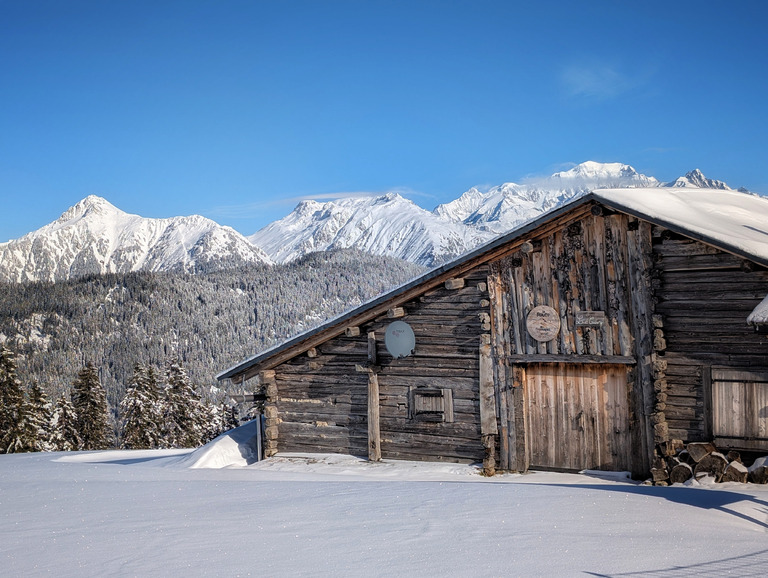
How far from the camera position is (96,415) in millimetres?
44250

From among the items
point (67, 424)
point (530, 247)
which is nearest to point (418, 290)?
point (530, 247)

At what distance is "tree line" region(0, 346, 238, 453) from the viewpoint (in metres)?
35.7

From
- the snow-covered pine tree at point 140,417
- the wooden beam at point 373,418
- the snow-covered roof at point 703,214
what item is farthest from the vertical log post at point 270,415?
the snow-covered pine tree at point 140,417

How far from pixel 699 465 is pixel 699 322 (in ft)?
8.16

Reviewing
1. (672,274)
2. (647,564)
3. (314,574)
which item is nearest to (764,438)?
(672,274)

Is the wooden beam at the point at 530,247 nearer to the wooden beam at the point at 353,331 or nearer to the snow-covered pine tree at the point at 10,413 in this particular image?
the wooden beam at the point at 353,331

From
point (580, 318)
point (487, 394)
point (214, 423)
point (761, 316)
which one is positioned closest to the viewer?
point (761, 316)

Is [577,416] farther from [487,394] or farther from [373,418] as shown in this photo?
[373,418]

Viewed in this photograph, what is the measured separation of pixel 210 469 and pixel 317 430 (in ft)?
8.12

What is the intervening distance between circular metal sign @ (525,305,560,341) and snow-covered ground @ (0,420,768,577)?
107 inches

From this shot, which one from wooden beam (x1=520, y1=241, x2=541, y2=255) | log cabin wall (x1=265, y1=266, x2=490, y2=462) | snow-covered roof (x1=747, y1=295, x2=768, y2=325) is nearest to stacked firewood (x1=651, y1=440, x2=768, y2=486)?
log cabin wall (x1=265, y1=266, x2=490, y2=462)

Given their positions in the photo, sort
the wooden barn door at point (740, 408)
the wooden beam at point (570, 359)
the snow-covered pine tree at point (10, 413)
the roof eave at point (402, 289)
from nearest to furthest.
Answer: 1. the wooden barn door at point (740, 408)
2. the wooden beam at point (570, 359)
3. the roof eave at point (402, 289)
4. the snow-covered pine tree at point (10, 413)

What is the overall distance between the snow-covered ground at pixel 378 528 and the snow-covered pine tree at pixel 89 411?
3404 cm

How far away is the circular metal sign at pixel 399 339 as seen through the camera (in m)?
14.2
